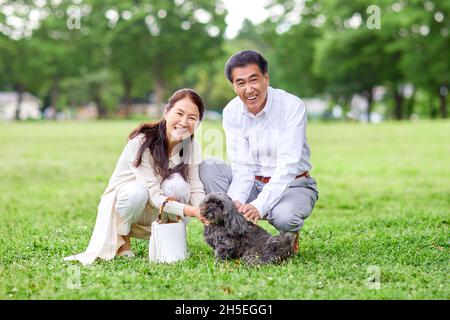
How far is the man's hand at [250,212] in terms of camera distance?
5129 mm

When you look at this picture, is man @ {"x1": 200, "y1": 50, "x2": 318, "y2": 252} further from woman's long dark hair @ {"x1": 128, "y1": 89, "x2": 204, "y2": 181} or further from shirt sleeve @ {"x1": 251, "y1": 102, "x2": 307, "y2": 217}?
woman's long dark hair @ {"x1": 128, "y1": 89, "x2": 204, "y2": 181}

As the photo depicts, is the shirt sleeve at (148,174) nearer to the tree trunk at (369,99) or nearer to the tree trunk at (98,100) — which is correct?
the tree trunk at (369,99)

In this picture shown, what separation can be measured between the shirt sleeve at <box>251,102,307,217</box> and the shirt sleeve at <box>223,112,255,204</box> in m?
0.26

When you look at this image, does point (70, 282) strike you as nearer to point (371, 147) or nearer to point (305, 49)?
point (371, 147)

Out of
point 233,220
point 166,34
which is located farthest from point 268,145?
point 166,34

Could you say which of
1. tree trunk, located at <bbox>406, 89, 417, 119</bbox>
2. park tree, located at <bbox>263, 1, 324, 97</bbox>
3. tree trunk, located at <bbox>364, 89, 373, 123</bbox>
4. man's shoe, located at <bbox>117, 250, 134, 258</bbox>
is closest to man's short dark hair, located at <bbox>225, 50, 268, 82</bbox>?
man's shoe, located at <bbox>117, 250, 134, 258</bbox>

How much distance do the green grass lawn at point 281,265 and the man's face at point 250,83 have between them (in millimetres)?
1369

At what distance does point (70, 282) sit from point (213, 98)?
62.2m

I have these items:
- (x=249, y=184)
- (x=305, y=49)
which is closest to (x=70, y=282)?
(x=249, y=184)

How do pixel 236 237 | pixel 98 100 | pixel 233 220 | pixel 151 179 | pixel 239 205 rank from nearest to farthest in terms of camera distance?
pixel 233 220, pixel 236 237, pixel 239 205, pixel 151 179, pixel 98 100

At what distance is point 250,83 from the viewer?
530 centimetres

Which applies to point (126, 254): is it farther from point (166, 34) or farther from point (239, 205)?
point (166, 34)

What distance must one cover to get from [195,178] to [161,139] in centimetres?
50

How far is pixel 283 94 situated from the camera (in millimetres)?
5566
